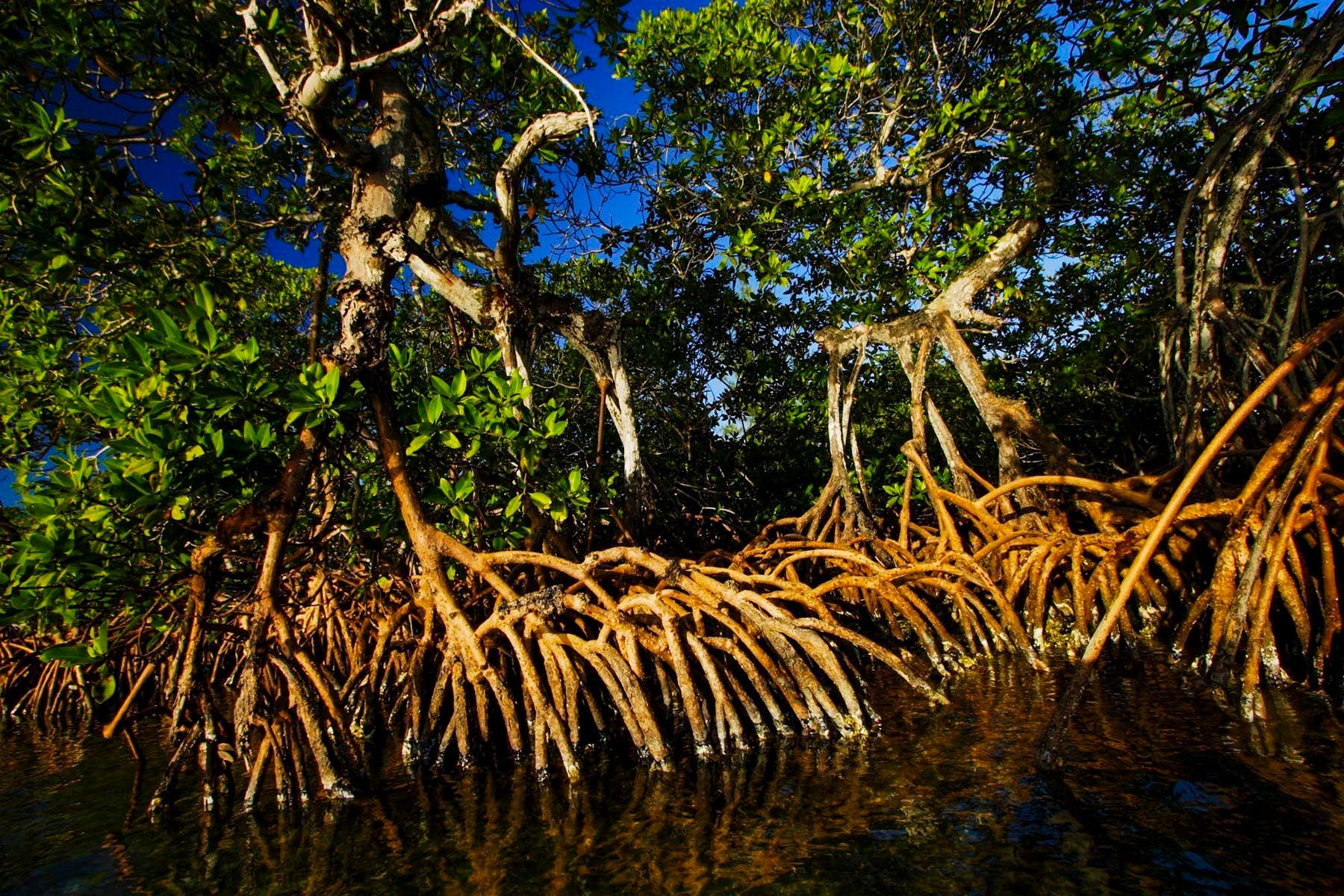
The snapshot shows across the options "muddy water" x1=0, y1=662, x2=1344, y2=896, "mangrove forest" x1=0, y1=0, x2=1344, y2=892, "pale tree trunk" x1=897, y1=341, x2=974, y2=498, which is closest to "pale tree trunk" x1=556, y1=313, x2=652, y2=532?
"mangrove forest" x1=0, y1=0, x2=1344, y2=892

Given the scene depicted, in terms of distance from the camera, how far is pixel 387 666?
5.48 m

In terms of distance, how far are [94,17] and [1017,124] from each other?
8268 millimetres

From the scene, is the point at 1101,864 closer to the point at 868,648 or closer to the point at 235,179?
the point at 868,648

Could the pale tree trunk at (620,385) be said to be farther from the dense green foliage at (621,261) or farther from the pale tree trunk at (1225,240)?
the pale tree trunk at (1225,240)

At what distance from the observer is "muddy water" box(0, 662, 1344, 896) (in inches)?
81.0

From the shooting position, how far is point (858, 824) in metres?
2.46

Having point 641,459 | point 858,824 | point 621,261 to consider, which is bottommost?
point 858,824

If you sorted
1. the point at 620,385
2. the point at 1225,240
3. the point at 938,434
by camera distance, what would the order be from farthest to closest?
the point at 938,434
the point at 620,385
the point at 1225,240

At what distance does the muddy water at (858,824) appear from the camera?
2059 mm

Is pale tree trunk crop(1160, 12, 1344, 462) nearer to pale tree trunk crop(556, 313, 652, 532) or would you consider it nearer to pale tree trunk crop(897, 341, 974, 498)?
pale tree trunk crop(897, 341, 974, 498)

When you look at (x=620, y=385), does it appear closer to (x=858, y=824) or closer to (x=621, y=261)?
(x=621, y=261)

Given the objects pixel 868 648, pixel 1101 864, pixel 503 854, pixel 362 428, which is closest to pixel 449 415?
pixel 362 428

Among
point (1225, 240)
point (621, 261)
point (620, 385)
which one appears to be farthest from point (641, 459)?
point (1225, 240)

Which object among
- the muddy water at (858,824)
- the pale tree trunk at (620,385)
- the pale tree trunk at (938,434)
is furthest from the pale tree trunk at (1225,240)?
the pale tree trunk at (620,385)
